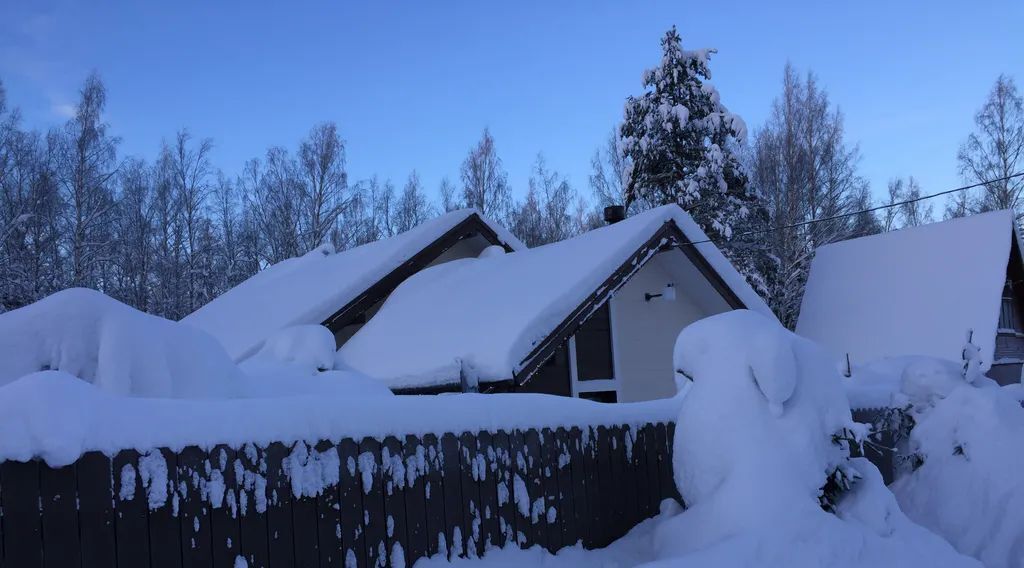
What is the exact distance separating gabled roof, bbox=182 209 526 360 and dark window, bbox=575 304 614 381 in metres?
4.11

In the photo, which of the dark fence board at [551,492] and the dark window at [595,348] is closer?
the dark fence board at [551,492]

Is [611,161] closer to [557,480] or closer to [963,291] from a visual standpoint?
[963,291]

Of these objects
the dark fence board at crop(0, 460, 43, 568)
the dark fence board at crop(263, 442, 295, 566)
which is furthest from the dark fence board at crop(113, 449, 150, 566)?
the dark fence board at crop(263, 442, 295, 566)

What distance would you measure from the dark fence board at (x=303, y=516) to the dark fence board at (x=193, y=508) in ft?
1.57

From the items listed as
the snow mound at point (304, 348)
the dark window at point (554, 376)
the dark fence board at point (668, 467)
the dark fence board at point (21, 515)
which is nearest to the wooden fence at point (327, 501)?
the dark fence board at point (21, 515)

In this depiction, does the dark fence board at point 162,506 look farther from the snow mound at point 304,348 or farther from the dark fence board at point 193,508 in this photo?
the snow mound at point 304,348

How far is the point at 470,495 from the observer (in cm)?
558

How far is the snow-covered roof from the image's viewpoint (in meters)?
22.2

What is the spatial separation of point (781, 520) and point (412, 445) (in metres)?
2.48

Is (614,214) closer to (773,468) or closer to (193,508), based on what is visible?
(773,468)

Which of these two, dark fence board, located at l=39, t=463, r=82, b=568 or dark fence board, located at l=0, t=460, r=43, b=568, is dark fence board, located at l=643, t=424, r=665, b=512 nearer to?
dark fence board, located at l=39, t=463, r=82, b=568

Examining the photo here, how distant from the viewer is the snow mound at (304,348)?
8.24 m

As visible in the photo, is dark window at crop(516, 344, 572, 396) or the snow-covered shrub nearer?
the snow-covered shrub

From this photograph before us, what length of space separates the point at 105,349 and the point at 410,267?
1068cm
